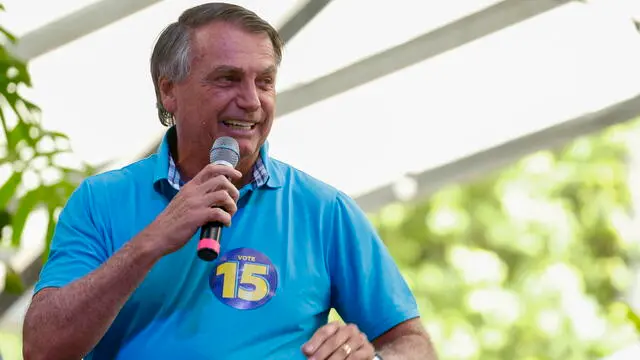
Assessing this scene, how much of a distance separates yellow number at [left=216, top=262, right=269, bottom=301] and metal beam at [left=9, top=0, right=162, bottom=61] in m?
2.37

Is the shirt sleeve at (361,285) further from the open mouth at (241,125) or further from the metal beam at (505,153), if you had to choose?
the metal beam at (505,153)

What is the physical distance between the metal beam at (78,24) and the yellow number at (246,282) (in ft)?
7.78

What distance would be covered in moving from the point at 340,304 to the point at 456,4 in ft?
8.44

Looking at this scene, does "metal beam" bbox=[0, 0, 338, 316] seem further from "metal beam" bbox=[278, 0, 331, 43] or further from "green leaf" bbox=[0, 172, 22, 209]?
"green leaf" bbox=[0, 172, 22, 209]

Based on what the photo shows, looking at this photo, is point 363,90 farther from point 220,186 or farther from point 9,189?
point 220,186

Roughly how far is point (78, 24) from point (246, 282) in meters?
2.45

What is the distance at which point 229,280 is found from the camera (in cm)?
234

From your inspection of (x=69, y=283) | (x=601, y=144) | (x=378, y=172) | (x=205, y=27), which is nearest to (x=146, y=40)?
(x=378, y=172)

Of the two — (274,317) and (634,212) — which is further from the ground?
(274,317)

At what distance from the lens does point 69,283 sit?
2.24m

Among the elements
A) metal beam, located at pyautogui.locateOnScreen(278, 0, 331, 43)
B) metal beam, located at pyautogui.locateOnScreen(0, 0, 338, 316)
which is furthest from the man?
metal beam, located at pyautogui.locateOnScreen(278, 0, 331, 43)

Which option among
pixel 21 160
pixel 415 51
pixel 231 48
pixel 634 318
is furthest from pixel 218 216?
pixel 415 51

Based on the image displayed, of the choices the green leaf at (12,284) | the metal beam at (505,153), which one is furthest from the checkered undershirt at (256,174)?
the metal beam at (505,153)

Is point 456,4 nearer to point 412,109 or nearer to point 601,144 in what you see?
point 412,109
